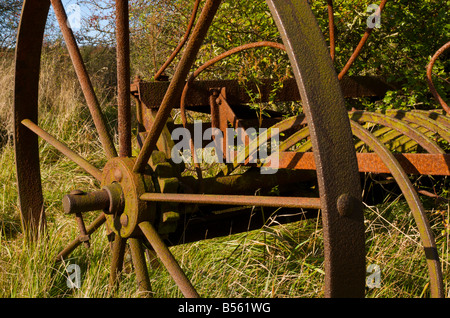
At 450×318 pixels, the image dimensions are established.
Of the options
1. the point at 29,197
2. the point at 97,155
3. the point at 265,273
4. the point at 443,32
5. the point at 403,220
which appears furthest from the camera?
the point at 97,155

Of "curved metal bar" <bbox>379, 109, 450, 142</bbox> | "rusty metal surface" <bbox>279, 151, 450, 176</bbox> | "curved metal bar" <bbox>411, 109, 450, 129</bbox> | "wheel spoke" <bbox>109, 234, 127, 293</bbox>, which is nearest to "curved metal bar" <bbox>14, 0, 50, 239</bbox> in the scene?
"wheel spoke" <bbox>109, 234, 127, 293</bbox>

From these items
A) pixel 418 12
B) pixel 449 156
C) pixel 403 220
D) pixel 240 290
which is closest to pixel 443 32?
pixel 418 12

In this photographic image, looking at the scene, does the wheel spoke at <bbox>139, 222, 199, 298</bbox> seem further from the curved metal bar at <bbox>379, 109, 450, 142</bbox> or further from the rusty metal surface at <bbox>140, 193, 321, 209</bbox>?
the curved metal bar at <bbox>379, 109, 450, 142</bbox>

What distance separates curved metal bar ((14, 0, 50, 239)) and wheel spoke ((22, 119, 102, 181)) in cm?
11

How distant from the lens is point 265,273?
2662 millimetres

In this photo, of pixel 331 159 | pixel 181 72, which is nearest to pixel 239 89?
pixel 181 72

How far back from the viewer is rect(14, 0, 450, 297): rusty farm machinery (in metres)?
1.22

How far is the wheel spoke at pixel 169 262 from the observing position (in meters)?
1.72

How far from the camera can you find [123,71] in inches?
82.4

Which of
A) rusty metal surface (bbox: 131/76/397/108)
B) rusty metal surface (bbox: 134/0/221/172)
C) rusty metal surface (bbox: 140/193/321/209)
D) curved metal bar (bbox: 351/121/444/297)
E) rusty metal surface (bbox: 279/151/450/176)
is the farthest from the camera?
rusty metal surface (bbox: 131/76/397/108)

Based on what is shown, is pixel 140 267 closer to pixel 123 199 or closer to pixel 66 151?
pixel 123 199
